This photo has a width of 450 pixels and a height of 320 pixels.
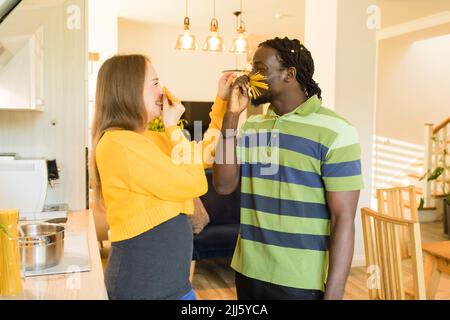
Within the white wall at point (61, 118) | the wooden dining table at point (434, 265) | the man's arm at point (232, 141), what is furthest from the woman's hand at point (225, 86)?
the wooden dining table at point (434, 265)

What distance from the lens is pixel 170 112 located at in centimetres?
135

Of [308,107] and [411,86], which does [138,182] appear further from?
[411,86]

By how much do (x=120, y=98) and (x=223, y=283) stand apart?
8.63 ft

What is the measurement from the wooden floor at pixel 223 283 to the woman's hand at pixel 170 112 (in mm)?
2247

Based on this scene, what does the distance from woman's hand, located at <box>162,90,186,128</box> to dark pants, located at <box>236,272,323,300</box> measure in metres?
0.50

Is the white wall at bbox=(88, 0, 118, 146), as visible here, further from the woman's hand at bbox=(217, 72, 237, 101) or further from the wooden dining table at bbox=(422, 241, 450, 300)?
the woman's hand at bbox=(217, 72, 237, 101)

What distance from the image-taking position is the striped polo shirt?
4.06 feet

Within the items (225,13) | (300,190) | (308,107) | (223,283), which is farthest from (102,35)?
(300,190)

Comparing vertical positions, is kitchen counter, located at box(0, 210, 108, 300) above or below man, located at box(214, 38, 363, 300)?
below

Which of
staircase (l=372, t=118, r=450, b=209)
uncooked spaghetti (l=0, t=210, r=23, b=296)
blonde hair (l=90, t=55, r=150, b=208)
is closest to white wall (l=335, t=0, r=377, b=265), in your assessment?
staircase (l=372, t=118, r=450, b=209)

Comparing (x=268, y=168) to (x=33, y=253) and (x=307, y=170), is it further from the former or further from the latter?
(x=33, y=253)

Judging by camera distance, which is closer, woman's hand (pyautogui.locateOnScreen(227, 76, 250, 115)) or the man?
the man

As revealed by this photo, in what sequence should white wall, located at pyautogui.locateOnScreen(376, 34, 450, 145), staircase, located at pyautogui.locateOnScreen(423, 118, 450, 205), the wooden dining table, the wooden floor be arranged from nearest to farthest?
the wooden dining table
the wooden floor
staircase, located at pyautogui.locateOnScreen(423, 118, 450, 205)
white wall, located at pyautogui.locateOnScreen(376, 34, 450, 145)

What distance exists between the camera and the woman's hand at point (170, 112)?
134 centimetres
